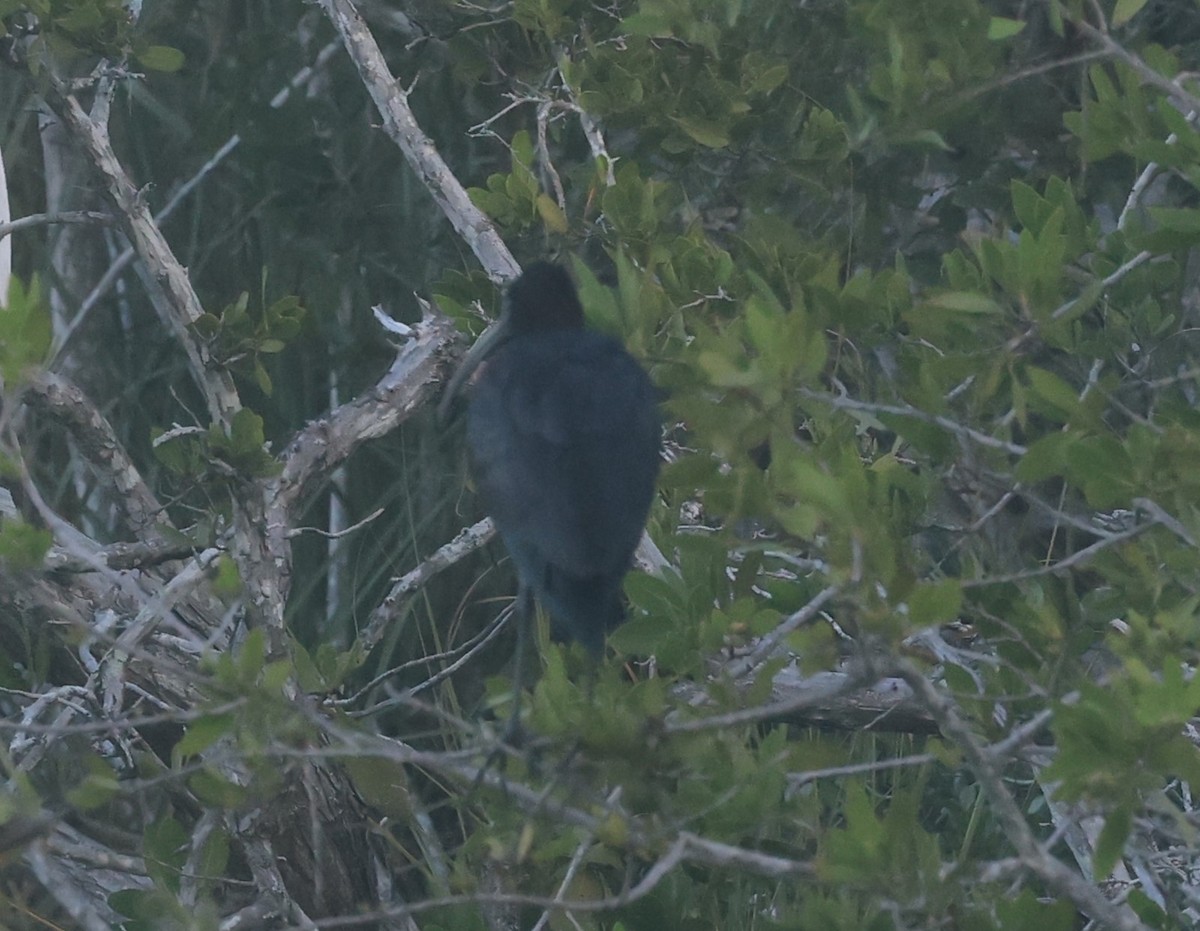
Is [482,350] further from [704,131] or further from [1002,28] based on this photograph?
[1002,28]

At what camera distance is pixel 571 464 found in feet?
6.15

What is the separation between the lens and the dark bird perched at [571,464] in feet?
6.08

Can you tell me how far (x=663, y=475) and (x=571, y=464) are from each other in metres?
0.15

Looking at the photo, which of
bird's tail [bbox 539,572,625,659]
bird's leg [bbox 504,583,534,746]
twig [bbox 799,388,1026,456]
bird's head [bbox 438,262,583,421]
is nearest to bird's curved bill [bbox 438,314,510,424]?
bird's head [bbox 438,262,583,421]

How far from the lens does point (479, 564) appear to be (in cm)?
356

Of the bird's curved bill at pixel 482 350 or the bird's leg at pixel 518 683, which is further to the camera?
the bird's curved bill at pixel 482 350

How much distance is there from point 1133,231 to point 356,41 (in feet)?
4.55

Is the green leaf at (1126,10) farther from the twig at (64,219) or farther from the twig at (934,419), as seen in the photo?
the twig at (64,219)

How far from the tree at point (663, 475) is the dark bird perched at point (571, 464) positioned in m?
0.06

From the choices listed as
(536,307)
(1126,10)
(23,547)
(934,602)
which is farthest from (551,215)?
(934,602)

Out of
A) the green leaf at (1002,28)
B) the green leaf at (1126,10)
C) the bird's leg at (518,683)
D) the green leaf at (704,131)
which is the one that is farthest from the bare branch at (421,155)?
the green leaf at (1126,10)

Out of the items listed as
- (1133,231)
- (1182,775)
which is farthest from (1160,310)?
(1182,775)

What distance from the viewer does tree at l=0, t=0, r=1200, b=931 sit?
5.28 feet

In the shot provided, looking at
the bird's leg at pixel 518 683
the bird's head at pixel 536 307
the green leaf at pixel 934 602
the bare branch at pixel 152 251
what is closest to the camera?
the green leaf at pixel 934 602
